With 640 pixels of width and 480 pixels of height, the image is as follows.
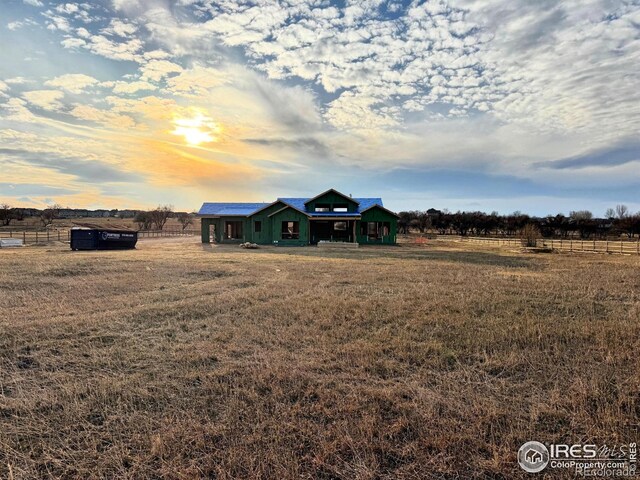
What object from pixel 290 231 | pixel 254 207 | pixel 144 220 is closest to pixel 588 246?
pixel 290 231

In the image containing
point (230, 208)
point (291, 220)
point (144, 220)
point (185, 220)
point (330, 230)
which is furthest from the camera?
point (185, 220)

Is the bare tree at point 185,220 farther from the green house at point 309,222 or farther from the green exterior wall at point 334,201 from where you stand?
the green exterior wall at point 334,201

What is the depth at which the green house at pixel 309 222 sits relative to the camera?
1232 inches

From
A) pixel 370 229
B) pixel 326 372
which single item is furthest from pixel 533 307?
pixel 370 229

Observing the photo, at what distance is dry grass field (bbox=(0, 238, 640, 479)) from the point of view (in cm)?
317

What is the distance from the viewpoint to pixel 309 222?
32281 millimetres

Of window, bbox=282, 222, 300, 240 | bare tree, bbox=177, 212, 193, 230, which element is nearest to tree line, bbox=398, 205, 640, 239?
window, bbox=282, 222, 300, 240

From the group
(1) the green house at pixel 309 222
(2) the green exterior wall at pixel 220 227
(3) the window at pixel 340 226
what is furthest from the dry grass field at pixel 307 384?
(3) the window at pixel 340 226

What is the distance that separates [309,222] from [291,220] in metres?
1.92

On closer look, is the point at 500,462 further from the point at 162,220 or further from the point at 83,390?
the point at 162,220

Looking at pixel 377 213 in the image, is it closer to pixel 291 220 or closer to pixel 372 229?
pixel 372 229

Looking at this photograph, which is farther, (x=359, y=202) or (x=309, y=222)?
(x=359, y=202)

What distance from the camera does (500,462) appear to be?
10.2 feet

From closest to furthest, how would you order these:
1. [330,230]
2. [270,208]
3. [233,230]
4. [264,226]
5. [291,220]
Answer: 1. [291,220]
2. [270,208]
3. [264,226]
4. [330,230]
5. [233,230]
